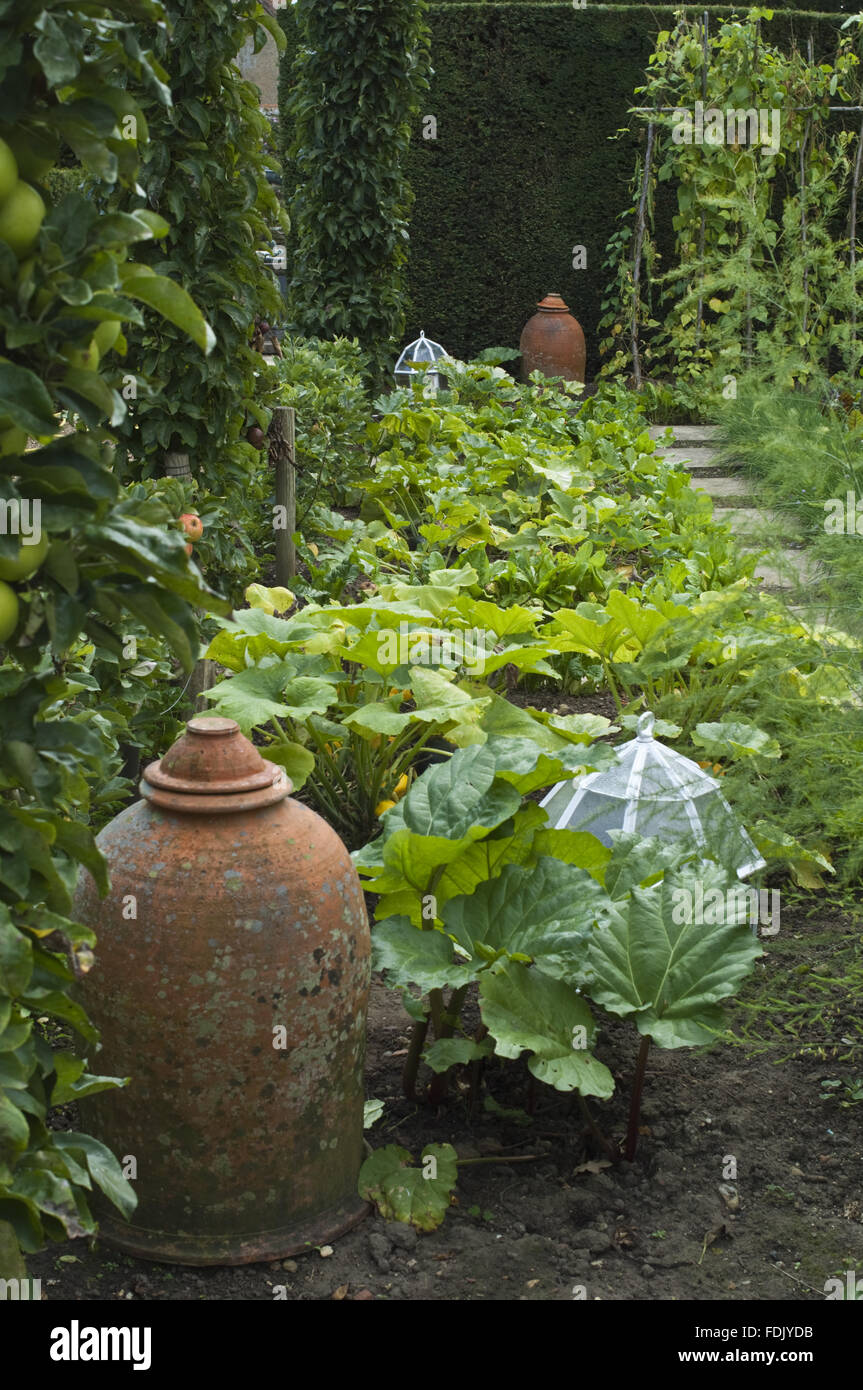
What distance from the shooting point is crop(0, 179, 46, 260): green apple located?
1245 mm

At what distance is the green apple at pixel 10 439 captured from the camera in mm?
1281

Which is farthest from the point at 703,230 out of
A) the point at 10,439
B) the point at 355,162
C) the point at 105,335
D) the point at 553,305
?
the point at 10,439

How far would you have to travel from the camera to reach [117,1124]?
202 cm

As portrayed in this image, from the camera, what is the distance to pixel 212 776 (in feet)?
6.73

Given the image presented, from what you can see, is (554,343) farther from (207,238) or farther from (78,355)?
(78,355)

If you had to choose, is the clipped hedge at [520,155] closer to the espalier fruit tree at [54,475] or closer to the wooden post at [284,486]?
the wooden post at [284,486]

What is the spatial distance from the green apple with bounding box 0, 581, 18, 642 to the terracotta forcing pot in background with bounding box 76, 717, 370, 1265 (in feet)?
2.55

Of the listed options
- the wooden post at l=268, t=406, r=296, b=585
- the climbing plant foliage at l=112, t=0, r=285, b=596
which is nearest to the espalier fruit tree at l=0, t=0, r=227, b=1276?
the climbing plant foliage at l=112, t=0, r=285, b=596

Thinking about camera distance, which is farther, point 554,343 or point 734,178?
point 554,343

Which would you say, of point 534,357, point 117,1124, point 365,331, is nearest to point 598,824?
point 117,1124

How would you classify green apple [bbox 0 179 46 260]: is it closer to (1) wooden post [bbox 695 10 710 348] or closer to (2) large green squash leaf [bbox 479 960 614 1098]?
(2) large green squash leaf [bbox 479 960 614 1098]

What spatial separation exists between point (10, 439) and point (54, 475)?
5 centimetres
